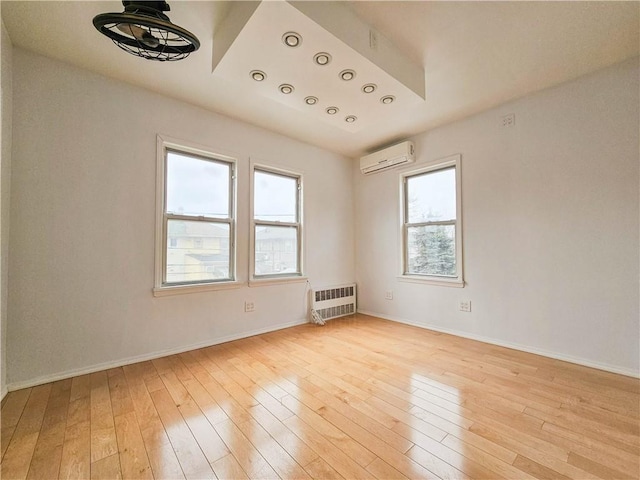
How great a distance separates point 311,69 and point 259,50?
0.39 meters

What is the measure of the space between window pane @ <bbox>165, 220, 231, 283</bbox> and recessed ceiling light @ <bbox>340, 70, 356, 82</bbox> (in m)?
2.00

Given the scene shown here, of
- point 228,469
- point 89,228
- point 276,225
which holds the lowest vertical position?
point 228,469

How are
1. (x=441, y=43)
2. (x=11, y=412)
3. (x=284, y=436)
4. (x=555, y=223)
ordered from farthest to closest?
1. (x=555, y=223)
2. (x=441, y=43)
3. (x=11, y=412)
4. (x=284, y=436)

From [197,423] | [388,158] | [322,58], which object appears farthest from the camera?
[388,158]

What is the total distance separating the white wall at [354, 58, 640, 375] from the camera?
228cm

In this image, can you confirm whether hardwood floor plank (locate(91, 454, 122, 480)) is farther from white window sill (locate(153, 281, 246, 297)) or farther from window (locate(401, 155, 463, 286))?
window (locate(401, 155, 463, 286))

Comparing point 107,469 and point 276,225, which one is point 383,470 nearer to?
point 107,469

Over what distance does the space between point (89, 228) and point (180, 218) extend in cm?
74

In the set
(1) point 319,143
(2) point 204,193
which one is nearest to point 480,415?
(2) point 204,193

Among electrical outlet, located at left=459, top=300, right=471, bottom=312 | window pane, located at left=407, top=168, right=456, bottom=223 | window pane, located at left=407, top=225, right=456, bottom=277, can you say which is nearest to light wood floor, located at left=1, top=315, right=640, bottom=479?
electrical outlet, located at left=459, top=300, right=471, bottom=312

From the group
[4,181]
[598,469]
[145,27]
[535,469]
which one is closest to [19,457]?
[4,181]

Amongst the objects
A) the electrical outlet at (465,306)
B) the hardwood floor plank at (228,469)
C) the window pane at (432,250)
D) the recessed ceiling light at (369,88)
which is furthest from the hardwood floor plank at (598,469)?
the recessed ceiling light at (369,88)

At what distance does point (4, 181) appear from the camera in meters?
1.95

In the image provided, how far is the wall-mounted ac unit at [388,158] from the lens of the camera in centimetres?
365
